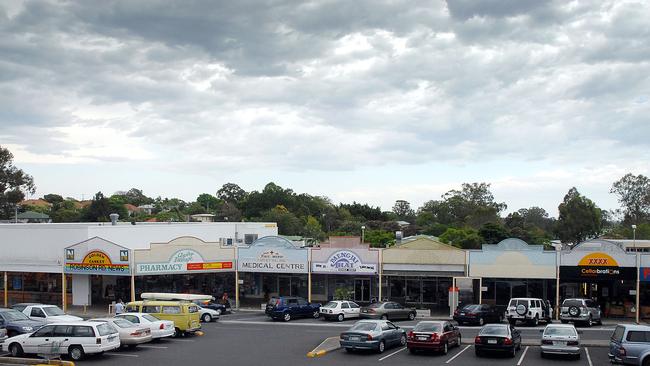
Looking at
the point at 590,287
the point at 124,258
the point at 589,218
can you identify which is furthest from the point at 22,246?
the point at 589,218

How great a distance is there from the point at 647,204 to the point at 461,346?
8866cm

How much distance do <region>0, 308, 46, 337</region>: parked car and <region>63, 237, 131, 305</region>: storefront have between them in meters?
14.0

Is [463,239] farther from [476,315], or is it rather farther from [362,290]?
[476,315]

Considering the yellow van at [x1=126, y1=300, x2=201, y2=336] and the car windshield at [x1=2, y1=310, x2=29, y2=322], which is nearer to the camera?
the car windshield at [x1=2, y1=310, x2=29, y2=322]

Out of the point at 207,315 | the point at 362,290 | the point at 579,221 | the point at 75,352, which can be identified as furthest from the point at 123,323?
the point at 579,221

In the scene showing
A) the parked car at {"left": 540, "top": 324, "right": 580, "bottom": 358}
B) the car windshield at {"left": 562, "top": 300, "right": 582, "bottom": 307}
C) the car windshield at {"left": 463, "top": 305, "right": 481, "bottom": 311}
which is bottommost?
the car windshield at {"left": 463, "top": 305, "right": 481, "bottom": 311}

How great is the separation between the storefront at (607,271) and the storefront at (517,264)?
3.03ft

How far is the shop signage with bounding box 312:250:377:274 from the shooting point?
148ft

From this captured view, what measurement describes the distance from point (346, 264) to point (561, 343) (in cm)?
2119

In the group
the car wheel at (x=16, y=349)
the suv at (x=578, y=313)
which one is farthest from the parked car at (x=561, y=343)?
the car wheel at (x=16, y=349)

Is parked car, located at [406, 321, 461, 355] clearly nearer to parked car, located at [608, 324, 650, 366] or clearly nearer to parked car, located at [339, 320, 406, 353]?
parked car, located at [339, 320, 406, 353]

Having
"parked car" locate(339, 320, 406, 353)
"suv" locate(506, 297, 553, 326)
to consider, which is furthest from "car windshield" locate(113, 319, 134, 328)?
"suv" locate(506, 297, 553, 326)

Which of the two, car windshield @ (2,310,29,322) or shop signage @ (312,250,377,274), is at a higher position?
shop signage @ (312,250,377,274)

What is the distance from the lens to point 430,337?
26.4 meters
